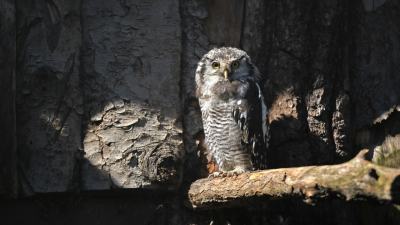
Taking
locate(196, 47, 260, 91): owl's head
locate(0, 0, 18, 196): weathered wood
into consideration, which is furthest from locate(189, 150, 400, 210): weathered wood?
locate(0, 0, 18, 196): weathered wood

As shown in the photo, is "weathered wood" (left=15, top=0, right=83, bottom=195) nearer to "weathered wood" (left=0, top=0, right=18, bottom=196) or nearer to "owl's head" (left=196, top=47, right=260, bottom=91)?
"weathered wood" (left=0, top=0, right=18, bottom=196)

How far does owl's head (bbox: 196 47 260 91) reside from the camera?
3084 millimetres

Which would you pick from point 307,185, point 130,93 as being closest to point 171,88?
point 130,93

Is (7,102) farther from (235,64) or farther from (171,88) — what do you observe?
(235,64)

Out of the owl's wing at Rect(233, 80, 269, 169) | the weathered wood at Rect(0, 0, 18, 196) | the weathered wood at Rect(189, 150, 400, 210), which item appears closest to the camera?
the weathered wood at Rect(189, 150, 400, 210)

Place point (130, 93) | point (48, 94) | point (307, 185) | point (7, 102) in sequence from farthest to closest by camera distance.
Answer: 1. point (130, 93)
2. point (48, 94)
3. point (7, 102)
4. point (307, 185)

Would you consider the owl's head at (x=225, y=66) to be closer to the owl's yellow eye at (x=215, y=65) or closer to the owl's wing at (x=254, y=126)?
the owl's yellow eye at (x=215, y=65)

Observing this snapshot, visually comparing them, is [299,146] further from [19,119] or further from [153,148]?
[19,119]

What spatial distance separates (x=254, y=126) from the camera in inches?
119

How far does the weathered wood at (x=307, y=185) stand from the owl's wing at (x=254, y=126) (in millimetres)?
505

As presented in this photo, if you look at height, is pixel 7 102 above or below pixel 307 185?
above

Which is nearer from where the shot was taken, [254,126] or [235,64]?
[254,126]

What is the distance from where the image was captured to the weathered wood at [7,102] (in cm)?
258

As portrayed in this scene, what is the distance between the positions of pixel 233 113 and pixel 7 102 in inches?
73.0
